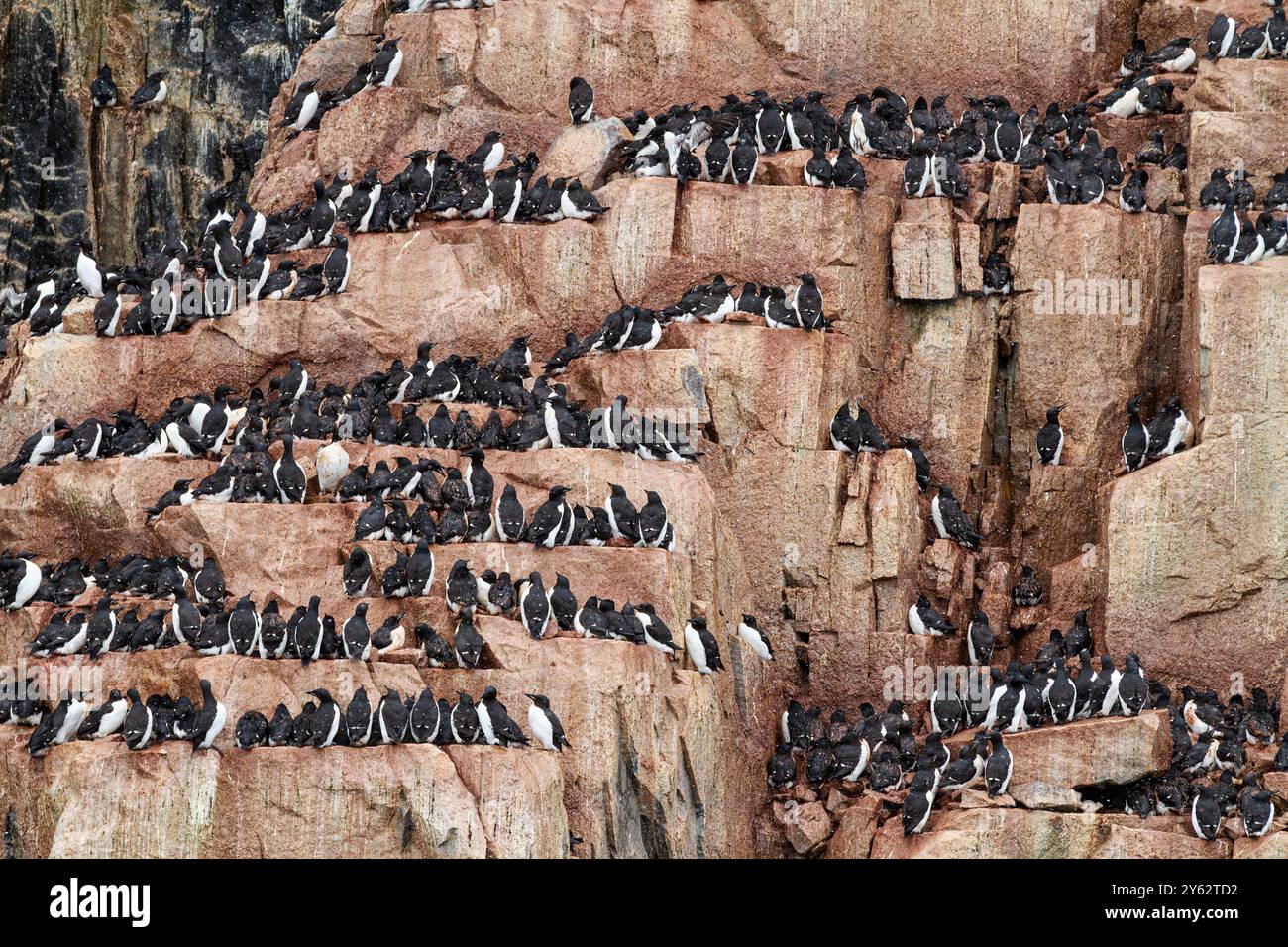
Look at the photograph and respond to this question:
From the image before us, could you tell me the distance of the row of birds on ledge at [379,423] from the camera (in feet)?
115

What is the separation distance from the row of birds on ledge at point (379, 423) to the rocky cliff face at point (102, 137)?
1014 centimetres

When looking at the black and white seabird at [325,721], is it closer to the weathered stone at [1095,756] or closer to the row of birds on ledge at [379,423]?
the row of birds on ledge at [379,423]

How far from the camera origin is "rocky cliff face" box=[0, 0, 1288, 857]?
106 feet

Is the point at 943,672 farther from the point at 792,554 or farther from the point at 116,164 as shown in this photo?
the point at 116,164

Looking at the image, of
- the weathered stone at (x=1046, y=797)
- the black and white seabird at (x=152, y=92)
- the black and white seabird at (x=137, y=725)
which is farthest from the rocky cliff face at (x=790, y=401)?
the black and white seabird at (x=152, y=92)

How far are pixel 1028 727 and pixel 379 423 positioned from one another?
28.6 feet

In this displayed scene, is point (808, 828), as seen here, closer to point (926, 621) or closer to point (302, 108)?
point (926, 621)

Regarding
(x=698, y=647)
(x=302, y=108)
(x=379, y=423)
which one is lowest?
(x=698, y=647)

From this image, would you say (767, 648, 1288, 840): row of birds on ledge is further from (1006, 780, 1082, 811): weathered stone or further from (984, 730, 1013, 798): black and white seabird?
(1006, 780, 1082, 811): weathered stone

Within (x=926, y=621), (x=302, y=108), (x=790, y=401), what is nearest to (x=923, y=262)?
(x=790, y=401)

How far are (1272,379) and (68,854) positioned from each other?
53.1ft

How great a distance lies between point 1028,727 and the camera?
33.6 meters

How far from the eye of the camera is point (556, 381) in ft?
120

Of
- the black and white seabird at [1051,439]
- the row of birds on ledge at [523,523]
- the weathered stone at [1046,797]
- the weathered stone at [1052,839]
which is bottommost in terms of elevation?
the weathered stone at [1052,839]
